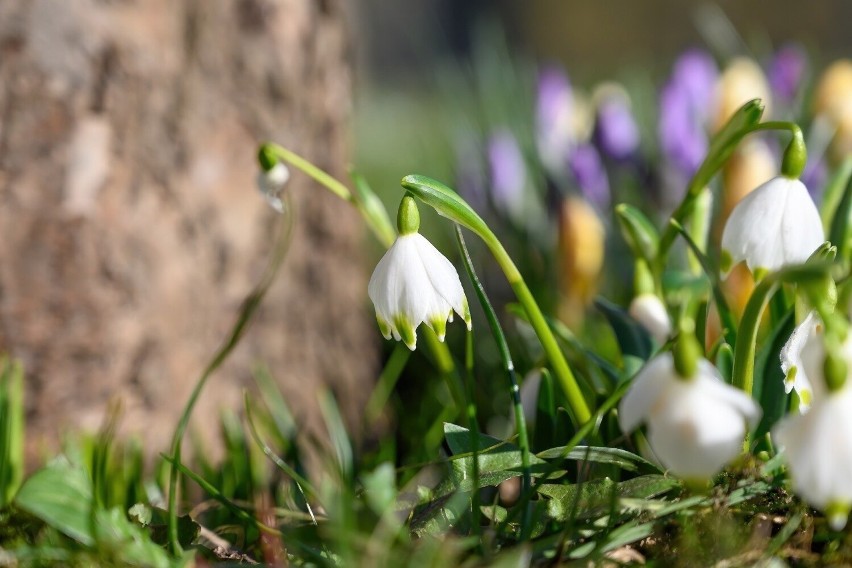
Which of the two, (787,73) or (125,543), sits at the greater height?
(787,73)

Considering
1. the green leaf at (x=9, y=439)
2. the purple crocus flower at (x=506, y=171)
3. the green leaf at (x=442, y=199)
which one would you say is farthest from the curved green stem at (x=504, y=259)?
the purple crocus flower at (x=506, y=171)

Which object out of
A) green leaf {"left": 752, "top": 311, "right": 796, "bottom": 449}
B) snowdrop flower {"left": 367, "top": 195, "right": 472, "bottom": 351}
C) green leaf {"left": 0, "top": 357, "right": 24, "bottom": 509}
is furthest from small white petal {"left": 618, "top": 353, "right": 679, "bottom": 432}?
green leaf {"left": 0, "top": 357, "right": 24, "bottom": 509}

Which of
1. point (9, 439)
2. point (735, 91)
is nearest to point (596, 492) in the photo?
point (9, 439)

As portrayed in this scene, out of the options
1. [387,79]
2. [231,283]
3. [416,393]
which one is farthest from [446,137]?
[387,79]

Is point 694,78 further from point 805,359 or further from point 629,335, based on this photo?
point 805,359

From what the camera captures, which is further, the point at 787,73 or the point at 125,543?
the point at 787,73

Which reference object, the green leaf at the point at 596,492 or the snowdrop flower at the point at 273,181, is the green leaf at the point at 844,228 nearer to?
the green leaf at the point at 596,492

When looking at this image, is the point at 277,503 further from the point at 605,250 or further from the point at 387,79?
the point at 387,79
